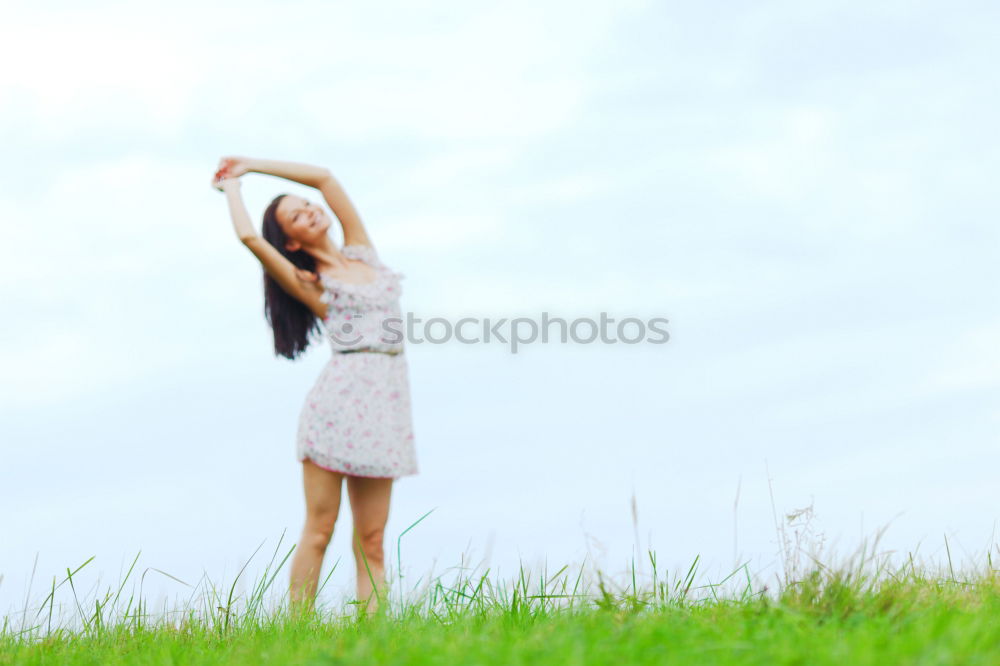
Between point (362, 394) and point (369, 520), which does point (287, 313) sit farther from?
point (369, 520)

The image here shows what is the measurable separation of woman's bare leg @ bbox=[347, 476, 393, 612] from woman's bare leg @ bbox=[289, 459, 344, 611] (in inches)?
5.7

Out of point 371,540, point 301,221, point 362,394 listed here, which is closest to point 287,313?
point 301,221

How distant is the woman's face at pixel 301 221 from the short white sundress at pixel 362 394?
283mm

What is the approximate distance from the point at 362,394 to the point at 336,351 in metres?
0.35

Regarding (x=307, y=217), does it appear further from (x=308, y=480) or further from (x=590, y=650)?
(x=590, y=650)

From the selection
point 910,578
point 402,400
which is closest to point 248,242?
point 402,400

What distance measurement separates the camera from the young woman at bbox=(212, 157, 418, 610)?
5.77m

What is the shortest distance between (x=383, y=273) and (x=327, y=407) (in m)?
0.95

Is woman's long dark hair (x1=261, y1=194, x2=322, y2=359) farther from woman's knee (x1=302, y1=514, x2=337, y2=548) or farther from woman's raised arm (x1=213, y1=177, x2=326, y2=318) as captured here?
woman's knee (x1=302, y1=514, x2=337, y2=548)

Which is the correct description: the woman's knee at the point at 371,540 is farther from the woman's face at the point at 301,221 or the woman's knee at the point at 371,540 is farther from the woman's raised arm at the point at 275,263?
the woman's face at the point at 301,221

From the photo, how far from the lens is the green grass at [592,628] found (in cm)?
332

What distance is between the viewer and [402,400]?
5.98m

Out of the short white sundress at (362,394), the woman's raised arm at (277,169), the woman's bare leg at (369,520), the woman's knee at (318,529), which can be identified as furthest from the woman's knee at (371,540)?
the woman's raised arm at (277,169)

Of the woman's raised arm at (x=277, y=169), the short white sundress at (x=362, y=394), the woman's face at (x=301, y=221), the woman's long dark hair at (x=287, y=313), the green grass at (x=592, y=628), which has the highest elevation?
the woman's raised arm at (x=277, y=169)
